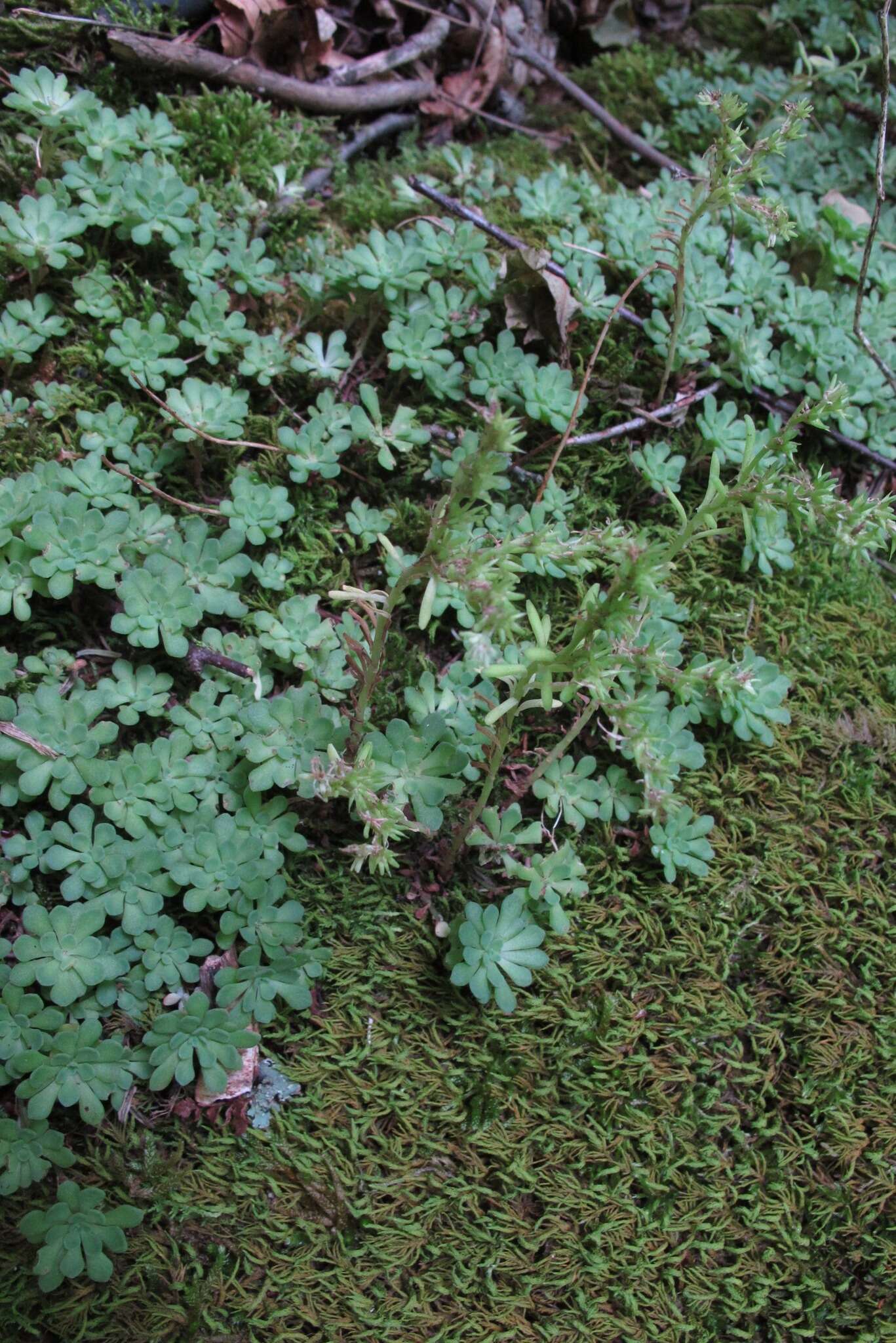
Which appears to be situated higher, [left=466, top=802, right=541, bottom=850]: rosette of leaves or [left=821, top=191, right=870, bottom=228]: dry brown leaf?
[left=821, top=191, right=870, bottom=228]: dry brown leaf

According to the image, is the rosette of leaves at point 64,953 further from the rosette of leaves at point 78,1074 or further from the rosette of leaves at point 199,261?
the rosette of leaves at point 199,261

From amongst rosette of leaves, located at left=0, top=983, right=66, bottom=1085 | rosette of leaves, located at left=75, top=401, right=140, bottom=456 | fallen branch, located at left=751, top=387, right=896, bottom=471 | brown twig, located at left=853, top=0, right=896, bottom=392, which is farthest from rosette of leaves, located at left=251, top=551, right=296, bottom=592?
brown twig, located at left=853, top=0, right=896, bottom=392

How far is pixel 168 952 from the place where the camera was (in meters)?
2.13

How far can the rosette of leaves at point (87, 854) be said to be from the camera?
6.99 ft

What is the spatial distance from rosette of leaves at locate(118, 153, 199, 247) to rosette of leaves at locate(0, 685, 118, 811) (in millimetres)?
1403

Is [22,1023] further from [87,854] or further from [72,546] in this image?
[72,546]

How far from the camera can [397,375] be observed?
296 centimetres

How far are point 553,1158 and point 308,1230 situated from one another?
1.82 ft

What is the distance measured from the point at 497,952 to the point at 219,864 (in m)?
0.67

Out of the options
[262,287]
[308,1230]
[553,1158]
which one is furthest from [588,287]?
[308,1230]

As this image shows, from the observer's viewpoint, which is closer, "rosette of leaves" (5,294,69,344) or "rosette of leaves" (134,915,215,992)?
"rosette of leaves" (134,915,215,992)

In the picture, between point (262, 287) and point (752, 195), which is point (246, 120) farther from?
point (752, 195)

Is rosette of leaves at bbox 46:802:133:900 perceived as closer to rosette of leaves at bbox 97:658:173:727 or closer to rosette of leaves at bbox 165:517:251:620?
rosette of leaves at bbox 97:658:173:727

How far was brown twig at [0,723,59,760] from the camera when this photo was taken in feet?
7.15
